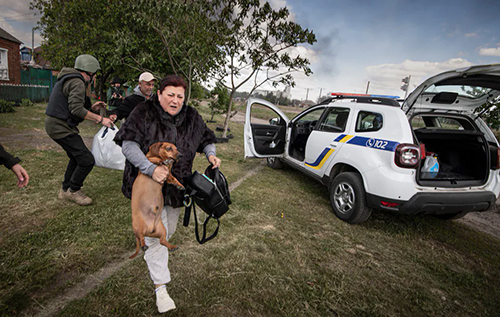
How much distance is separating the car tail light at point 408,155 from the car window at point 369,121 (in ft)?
1.55

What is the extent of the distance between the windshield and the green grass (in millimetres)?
1937

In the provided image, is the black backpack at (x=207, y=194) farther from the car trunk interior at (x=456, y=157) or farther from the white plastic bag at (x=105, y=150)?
the car trunk interior at (x=456, y=157)

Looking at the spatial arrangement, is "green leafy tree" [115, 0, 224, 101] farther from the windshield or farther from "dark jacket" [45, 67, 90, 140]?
the windshield

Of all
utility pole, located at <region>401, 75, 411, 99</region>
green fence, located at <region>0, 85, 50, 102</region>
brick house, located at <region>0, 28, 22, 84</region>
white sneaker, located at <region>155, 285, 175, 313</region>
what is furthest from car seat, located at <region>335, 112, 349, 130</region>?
brick house, located at <region>0, 28, 22, 84</region>

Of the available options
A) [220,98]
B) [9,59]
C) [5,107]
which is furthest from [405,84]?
[9,59]

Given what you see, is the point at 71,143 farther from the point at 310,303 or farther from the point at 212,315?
the point at 310,303

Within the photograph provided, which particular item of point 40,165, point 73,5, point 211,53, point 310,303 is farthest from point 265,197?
point 73,5

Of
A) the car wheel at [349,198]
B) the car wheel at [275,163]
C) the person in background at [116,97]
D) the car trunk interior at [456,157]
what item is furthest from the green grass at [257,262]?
the car wheel at [275,163]

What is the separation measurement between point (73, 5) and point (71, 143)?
7.95 meters

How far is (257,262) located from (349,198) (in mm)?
1754

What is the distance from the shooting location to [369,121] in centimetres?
355

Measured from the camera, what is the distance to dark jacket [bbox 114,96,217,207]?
5.50 feet

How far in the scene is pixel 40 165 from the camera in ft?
14.9

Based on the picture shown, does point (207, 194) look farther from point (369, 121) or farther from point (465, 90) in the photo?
point (465, 90)
